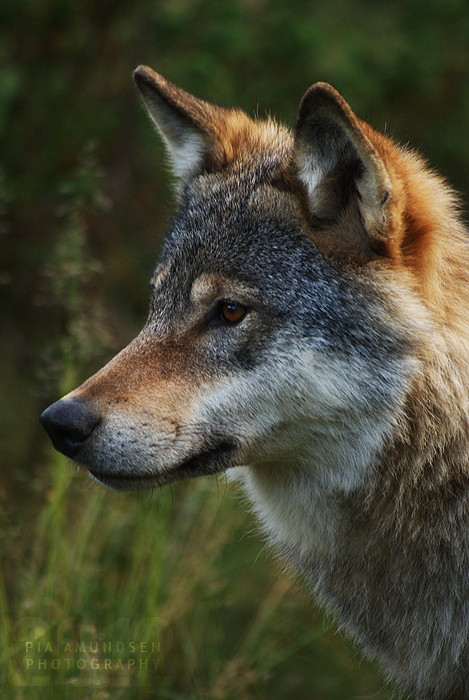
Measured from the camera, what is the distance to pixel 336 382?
2.89 m

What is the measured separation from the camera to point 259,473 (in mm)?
3395

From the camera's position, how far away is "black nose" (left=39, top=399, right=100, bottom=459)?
2781 millimetres

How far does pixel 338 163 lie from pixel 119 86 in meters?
5.40

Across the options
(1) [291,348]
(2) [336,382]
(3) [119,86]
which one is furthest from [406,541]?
(3) [119,86]

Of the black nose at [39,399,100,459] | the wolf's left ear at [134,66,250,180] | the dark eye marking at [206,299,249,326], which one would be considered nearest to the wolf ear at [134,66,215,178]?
the wolf's left ear at [134,66,250,180]

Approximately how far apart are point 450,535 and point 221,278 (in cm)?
145

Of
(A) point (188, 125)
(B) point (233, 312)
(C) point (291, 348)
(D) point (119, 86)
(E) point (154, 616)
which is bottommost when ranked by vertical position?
(E) point (154, 616)

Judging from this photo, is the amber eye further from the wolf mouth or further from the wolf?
the wolf mouth

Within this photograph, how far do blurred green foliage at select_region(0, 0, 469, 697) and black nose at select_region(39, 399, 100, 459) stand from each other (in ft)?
12.4

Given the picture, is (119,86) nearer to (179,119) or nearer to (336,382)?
(179,119)

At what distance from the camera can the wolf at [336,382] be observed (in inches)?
112

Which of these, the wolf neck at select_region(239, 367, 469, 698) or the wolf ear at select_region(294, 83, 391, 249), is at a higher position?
the wolf ear at select_region(294, 83, 391, 249)

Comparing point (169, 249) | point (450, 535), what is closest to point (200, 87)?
point (169, 249)

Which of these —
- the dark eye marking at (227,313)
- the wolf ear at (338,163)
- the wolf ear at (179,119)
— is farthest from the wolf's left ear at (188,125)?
the dark eye marking at (227,313)
